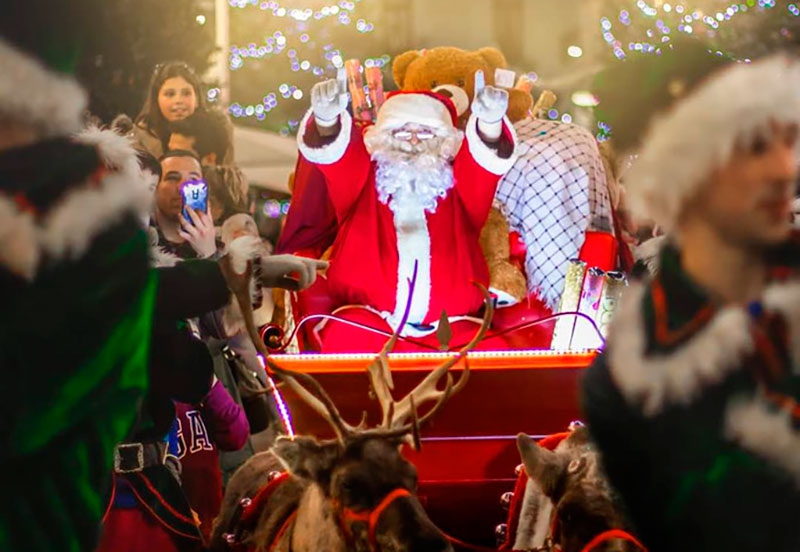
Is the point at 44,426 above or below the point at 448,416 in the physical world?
above

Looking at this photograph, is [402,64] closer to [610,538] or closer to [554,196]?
[554,196]

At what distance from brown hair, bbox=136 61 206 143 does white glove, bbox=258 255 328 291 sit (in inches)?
24.2

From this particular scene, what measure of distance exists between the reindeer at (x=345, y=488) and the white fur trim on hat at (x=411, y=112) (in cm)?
134

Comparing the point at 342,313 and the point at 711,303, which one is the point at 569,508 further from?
the point at 342,313

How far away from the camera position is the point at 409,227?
13.1 ft

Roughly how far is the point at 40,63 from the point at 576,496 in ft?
4.39

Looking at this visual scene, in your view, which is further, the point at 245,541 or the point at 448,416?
the point at 448,416

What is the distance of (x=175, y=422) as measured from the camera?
287cm

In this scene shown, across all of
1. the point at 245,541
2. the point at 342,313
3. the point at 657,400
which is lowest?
the point at 245,541

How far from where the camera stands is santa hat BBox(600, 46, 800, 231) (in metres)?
1.97

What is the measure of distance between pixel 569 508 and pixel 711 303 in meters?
0.67

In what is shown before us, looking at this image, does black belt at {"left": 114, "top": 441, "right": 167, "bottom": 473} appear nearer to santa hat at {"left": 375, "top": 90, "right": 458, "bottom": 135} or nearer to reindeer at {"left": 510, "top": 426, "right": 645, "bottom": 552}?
reindeer at {"left": 510, "top": 426, "right": 645, "bottom": 552}

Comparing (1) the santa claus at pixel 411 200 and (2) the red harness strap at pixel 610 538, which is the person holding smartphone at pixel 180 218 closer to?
(1) the santa claus at pixel 411 200

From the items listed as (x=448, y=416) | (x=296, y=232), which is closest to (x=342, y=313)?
(x=296, y=232)
